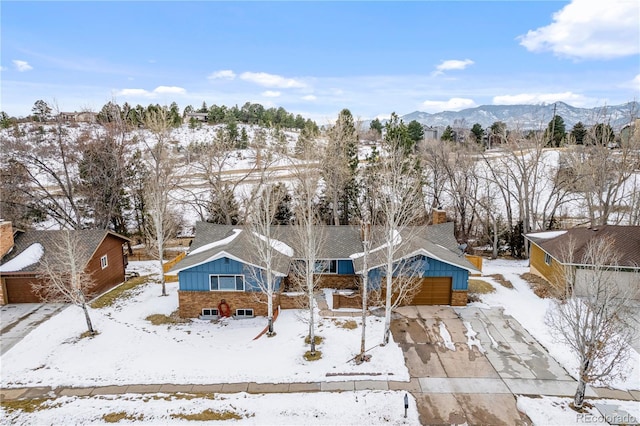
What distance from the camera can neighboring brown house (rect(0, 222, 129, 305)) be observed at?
66.5 ft

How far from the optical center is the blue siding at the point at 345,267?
21906 millimetres

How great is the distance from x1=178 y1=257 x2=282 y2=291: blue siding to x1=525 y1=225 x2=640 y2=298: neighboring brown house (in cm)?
1457

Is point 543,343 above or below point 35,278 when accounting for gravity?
below

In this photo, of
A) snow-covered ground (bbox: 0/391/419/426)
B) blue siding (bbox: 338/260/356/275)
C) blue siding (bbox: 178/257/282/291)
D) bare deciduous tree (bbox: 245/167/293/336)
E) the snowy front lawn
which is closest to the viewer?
snow-covered ground (bbox: 0/391/419/426)

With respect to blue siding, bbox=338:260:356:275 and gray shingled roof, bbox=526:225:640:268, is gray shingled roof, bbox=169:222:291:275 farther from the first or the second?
gray shingled roof, bbox=526:225:640:268

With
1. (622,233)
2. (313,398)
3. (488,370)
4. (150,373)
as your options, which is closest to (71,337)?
(150,373)

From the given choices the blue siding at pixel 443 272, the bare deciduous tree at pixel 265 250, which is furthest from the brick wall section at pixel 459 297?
the bare deciduous tree at pixel 265 250

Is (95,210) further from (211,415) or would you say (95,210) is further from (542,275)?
(542,275)

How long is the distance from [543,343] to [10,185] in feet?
121

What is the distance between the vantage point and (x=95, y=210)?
107ft

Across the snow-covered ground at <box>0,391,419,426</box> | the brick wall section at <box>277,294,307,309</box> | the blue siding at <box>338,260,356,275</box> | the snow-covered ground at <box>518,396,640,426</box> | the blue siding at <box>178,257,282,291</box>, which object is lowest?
the snow-covered ground at <box>0,391,419,426</box>

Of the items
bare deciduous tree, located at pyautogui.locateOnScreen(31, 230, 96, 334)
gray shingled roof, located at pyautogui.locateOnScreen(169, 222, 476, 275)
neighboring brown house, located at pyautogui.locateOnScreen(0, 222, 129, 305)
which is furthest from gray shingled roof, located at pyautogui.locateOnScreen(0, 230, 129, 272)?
gray shingled roof, located at pyautogui.locateOnScreen(169, 222, 476, 275)

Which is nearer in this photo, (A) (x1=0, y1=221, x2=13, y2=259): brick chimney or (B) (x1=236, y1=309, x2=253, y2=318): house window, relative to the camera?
(B) (x1=236, y1=309, x2=253, y2=318): house window

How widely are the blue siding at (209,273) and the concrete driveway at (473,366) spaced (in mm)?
7256
